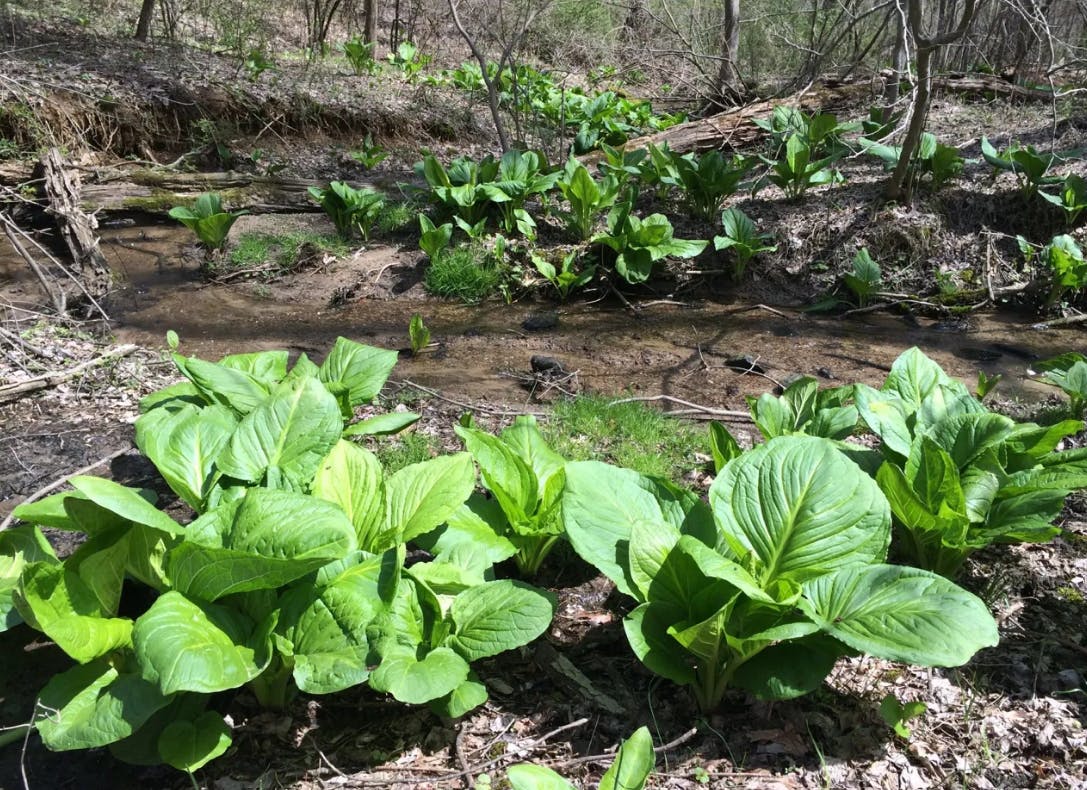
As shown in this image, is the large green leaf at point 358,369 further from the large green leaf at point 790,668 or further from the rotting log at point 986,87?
the rotting log at point 986,87

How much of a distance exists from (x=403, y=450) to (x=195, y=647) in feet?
6.39

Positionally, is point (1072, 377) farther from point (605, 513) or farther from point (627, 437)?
point (605, 513)

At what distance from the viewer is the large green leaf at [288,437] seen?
9.14 feet

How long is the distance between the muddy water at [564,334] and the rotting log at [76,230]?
0.24 m

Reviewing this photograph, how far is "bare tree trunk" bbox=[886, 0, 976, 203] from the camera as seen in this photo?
5.23 metres

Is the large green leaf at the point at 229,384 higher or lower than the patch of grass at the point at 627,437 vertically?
higher

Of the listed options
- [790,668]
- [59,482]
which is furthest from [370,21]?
[790,668]

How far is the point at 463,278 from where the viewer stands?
7066mm

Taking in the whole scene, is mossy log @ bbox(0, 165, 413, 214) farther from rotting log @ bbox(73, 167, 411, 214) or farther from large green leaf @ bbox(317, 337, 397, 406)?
large green leaf @ bbox(317, 337, 397, 406)

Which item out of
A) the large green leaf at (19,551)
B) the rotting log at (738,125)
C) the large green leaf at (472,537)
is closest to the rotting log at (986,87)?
the rotting log at (738,125)

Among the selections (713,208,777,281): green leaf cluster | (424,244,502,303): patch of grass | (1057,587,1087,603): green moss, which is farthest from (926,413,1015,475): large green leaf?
(424,244,502,303): patch of grass

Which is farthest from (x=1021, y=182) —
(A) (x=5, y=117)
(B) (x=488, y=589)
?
(A) (x=5, y=117)

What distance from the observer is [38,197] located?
23.7 ft

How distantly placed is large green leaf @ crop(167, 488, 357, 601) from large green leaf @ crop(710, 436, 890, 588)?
1175 millimetres
